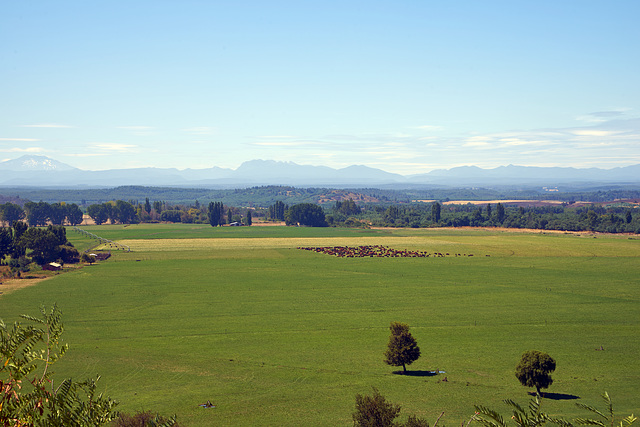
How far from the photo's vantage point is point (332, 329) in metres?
56.5

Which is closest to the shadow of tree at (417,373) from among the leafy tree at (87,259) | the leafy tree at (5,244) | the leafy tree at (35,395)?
the leafy tree at (35,395)

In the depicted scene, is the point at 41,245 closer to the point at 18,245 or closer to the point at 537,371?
the point at 18,245

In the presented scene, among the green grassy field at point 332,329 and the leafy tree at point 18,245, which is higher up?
the leafy tree at point 18,245

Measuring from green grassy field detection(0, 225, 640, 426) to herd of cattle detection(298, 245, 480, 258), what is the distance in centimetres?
719

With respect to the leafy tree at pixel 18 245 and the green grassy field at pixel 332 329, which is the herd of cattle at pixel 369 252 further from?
the leafy tree at pixel 18 245

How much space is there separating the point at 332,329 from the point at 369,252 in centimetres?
6908

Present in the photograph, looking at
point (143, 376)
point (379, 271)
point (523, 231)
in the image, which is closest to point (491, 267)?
point (379, 271)

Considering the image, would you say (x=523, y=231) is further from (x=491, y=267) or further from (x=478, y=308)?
(x=478, y=308)

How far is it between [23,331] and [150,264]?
102m

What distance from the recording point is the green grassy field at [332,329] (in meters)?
38.0

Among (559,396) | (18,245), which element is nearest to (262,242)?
(18,245)

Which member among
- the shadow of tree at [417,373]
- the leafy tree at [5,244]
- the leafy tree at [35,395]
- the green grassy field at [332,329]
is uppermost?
the leafy tree at [35,395]

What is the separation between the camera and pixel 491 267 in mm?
100312

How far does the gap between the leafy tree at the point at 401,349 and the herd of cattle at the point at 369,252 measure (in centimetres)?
7290
